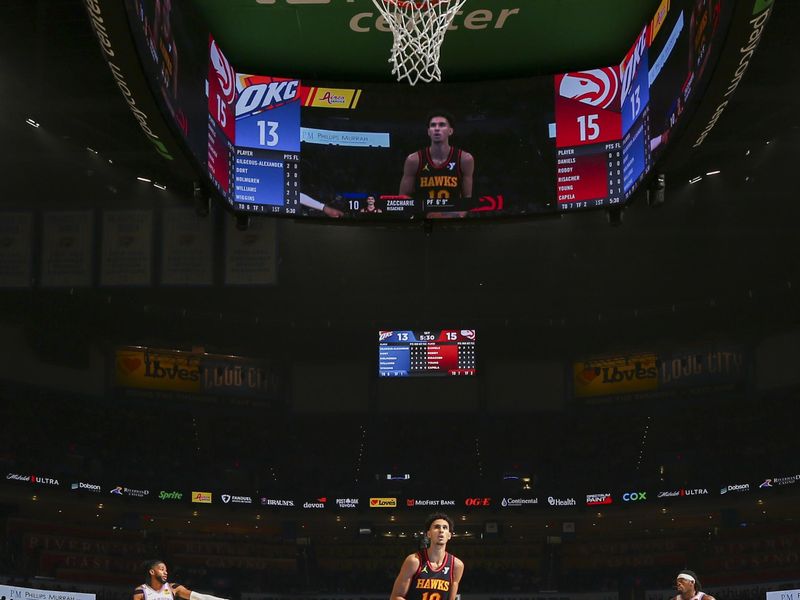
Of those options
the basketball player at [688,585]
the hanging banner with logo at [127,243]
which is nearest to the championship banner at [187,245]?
the hanging banner with logo at [127,243]

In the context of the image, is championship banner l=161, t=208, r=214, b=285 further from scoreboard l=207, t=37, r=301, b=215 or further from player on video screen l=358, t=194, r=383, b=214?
player on video screen l=358, t=194, r=383, b=214

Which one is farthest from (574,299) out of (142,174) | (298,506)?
(142,174)

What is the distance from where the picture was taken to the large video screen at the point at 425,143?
1428cm

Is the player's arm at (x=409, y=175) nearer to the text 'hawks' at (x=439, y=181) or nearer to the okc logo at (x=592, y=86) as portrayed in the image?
the text 'hawks' at (x=439, y=181)

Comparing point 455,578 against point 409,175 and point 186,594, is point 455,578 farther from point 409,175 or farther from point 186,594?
point 409,175

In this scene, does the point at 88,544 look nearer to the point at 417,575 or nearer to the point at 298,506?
the point at 298,506

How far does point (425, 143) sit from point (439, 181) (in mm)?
565

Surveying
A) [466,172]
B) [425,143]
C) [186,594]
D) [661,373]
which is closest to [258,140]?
[425,143]

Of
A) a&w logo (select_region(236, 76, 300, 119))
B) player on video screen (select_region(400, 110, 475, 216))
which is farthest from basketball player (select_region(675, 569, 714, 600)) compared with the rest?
a&w logo (select_region(236, 76, 300, 119))

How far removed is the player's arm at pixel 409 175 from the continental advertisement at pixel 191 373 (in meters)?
12.6

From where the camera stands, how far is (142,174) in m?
19.6

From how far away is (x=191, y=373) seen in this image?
26094 millimetres

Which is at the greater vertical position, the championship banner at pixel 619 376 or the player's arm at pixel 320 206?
the player's arm at pixel 320 206

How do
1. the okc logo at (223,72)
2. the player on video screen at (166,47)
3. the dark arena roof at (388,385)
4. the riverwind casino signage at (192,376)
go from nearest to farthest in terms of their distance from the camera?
1. the player on video screen at (166,47)
2. the okc logo at (223,72)
3. the dark arena roof at (388,385)
4. the riverwind casino signage at (192,376)
